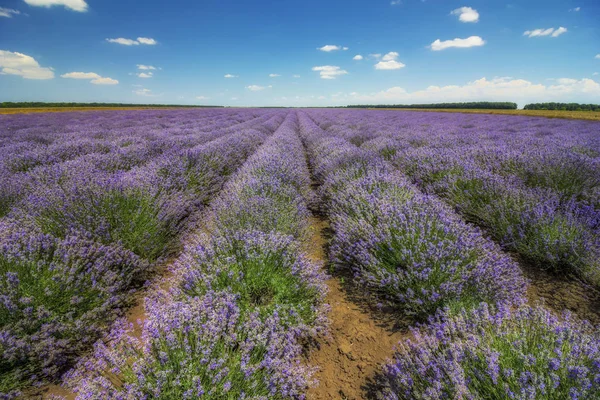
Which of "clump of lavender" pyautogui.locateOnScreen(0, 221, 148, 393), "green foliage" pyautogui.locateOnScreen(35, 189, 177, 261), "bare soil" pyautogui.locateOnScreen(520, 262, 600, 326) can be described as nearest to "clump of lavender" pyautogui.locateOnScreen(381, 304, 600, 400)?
"bare soil" pyautogui.locateOnScreen(520, 262, 600, 326)

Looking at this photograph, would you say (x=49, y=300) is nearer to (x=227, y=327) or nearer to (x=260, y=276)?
(x=227, y=327)

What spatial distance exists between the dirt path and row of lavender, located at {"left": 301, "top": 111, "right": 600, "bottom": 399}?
17cm

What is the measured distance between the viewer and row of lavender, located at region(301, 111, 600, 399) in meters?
1.32

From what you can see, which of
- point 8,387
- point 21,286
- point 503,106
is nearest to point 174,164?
point 21,286

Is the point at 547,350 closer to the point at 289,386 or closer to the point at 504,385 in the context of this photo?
the point at 504,385

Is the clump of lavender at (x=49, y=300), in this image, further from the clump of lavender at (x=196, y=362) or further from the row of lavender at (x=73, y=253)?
the clump of lavender at (x=196, y=362)

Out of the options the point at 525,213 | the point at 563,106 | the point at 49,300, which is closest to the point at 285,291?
the point at 49,300

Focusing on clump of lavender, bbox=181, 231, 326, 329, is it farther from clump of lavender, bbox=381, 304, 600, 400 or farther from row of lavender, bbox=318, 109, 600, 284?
row of lavender, bbox=318, 109, 600, 284

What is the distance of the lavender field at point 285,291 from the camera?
1416 mm

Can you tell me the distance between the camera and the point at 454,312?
76.9 inches

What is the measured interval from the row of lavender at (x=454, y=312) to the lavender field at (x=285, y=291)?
14 millimetres

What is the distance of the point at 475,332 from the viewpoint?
5.30 feet

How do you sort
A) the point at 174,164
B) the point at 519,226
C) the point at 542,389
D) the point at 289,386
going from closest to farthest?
the point at 542,389 < the point at 289,386 < the point at 519,226 < the point at 174,164

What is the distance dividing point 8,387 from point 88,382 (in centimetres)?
75
